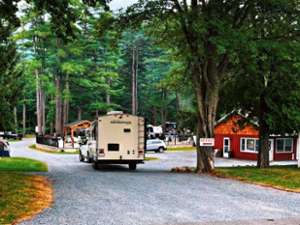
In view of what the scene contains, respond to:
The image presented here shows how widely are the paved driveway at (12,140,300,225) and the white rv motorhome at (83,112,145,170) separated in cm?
726

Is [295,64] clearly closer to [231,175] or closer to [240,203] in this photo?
[231,175]

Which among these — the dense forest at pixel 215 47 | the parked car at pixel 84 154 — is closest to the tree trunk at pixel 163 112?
the dense forest at pixel 215 47

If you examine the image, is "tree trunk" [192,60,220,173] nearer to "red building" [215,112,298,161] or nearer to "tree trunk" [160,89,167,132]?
A: "red building" [215,112,298,161]

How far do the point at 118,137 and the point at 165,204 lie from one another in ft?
42.7

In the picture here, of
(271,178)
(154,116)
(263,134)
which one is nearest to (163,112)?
(154,116)

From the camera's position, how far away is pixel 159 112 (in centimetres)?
8875

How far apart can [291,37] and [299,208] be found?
1257cm

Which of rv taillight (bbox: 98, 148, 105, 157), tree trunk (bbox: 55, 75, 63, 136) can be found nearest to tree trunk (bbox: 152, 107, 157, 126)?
tree trunk (bbox: 55, 75, 63, 136)

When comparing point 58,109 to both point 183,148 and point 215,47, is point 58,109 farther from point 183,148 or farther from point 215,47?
point 215,47

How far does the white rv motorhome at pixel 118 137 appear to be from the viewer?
83.5 feet

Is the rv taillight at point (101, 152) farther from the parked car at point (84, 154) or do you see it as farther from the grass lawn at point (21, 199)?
the grass lawn at point (21, 199)

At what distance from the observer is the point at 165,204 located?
41.4 feet

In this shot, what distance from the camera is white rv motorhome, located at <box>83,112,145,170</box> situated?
83.5 feet

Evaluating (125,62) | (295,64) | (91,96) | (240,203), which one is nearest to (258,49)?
(295,64)
